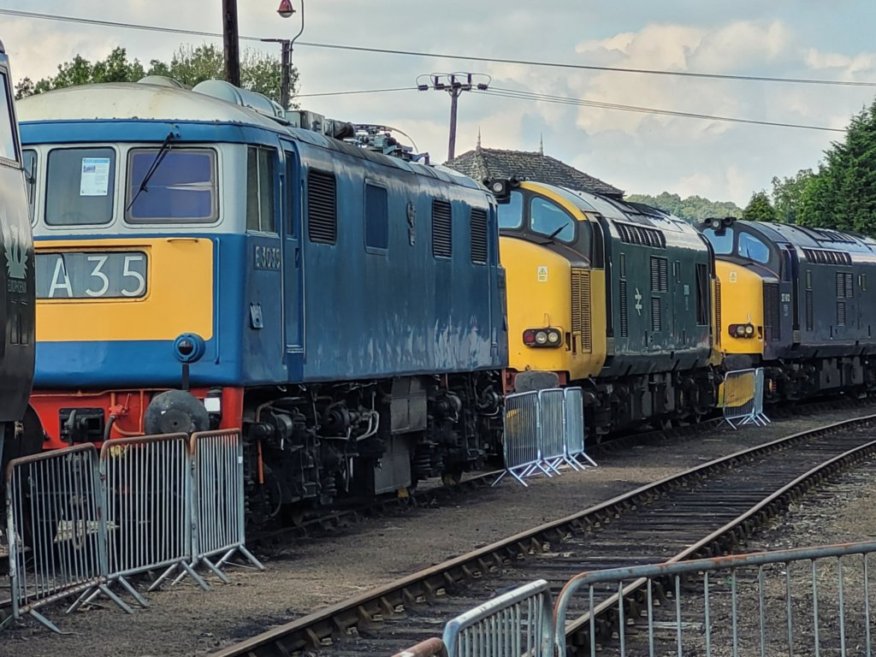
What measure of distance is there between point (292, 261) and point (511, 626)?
8024 mm

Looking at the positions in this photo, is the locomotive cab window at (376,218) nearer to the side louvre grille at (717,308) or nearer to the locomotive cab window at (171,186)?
the locomotive cab window at (171,186)

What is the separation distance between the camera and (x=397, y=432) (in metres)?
17.0

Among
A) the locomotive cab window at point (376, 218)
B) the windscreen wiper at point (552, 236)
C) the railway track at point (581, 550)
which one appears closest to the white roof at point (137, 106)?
the locomotive cab window at point (376, 218)

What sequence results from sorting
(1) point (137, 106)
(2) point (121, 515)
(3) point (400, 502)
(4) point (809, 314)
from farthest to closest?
1. (4) point (809, 314)
2. (3) point (400, 502)
3. (1) point (137, 106)
4. (2) point (121, 515)

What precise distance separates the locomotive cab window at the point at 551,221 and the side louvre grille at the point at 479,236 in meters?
4.63

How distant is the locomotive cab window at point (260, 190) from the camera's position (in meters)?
13.5

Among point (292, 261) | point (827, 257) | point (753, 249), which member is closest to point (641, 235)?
point (753, 249)

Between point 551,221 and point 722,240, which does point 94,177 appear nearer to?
point 551,221

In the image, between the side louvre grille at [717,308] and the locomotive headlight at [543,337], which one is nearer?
the locomotive headlight at [543,337]

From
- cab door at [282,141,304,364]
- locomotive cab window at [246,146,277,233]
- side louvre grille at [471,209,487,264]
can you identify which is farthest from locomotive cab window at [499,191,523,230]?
locomotive cab window at [246,146,277,233]

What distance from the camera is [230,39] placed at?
24625mm

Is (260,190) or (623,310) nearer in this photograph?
(260,190)

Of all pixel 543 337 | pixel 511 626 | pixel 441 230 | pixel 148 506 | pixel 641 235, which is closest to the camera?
pixel 511 626

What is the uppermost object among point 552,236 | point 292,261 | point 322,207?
point 552,236
